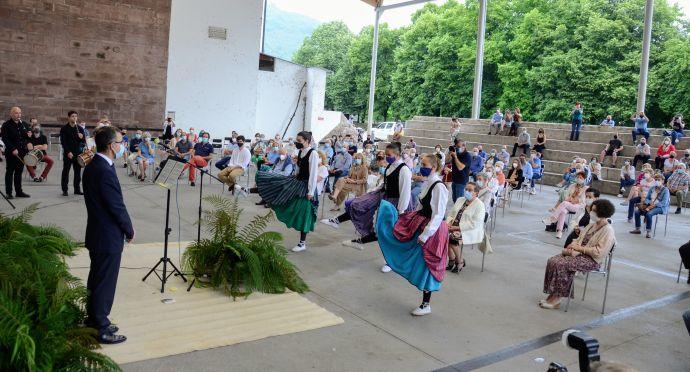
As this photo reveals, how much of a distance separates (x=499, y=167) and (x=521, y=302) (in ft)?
22.0

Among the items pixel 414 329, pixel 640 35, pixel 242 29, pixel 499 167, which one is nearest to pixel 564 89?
pixel 640 35

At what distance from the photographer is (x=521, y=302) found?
21.5 ft

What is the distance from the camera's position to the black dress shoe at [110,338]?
4.47 meters

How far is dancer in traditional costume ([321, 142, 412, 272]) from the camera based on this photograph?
709 cm

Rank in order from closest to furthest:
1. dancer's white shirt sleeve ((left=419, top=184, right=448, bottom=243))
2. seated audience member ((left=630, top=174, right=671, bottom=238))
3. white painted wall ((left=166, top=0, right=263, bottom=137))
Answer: dancer's white shirt sleeve ((left=419, top=184, right=448, bottom=243)) → seated audience member ((left=630, top=174, right=671, bottom=238)) → white painted wall ((left=166, top=0, right=263, bottom=137))

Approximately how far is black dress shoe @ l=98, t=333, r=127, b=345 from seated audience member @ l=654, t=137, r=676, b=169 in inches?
704

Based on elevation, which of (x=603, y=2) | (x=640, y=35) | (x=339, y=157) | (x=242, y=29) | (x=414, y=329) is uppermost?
(x=603, y=2)

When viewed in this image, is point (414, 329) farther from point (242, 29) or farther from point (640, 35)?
point (640, 35)

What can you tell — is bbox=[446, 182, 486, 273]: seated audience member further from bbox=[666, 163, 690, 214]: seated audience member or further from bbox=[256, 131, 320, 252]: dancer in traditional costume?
bbox=[666, 163, 690, 214]: seated audience member

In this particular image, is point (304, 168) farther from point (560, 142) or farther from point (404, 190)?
point (560, 142)

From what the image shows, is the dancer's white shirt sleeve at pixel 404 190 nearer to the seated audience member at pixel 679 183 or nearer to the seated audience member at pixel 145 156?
the seated audience member at pixel 145 156

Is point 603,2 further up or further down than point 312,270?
further up

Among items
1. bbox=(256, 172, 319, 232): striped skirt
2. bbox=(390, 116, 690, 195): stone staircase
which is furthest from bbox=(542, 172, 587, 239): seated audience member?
bbox=(390, 116, 690, 195): stone staircase

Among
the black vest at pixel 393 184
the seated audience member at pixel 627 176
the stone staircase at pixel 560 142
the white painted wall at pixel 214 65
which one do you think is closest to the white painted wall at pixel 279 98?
the white painted wall at pixel 214 65
